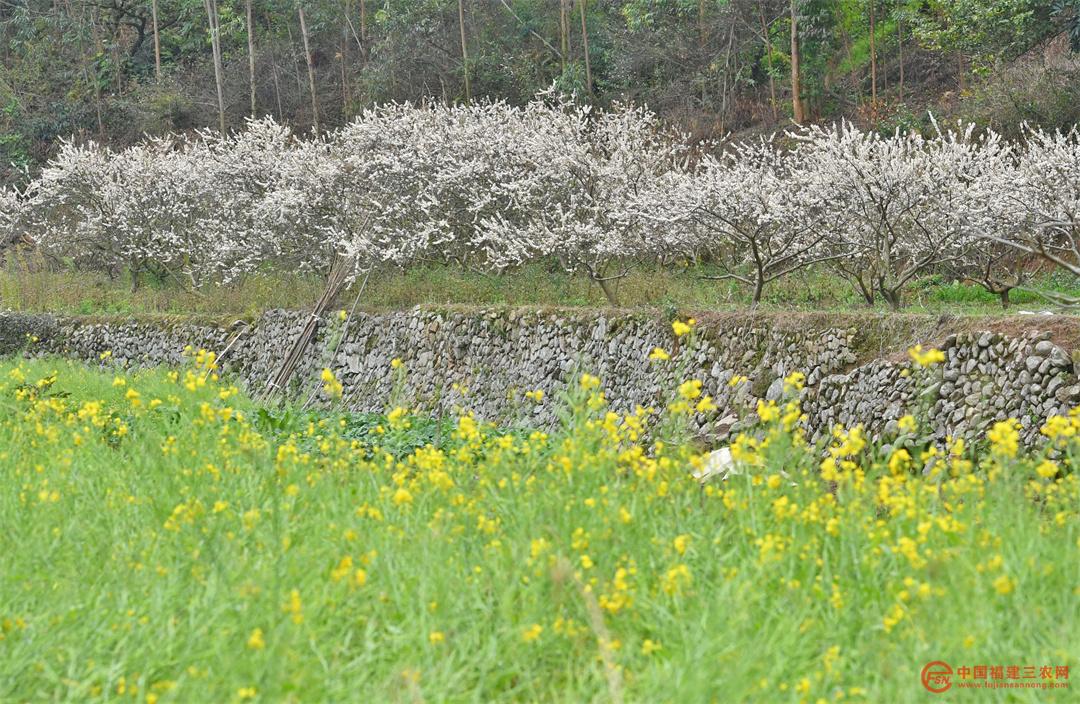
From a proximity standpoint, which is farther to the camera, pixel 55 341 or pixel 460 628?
pixel 55 341

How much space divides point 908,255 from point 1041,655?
10.9 metres

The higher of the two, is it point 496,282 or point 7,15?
point 7,15

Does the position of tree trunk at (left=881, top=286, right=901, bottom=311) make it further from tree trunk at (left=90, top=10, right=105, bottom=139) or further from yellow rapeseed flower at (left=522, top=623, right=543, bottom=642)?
tree trunk at (left=90, top=10, right=105, bottom=139)

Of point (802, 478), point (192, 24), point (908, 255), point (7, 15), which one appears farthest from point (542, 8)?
point (802, 478)

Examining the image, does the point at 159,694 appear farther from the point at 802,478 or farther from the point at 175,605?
the point at 802,478

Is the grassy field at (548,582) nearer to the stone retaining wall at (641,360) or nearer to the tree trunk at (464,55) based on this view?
the stone retaining wall at (641,360)

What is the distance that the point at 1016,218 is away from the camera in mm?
11555

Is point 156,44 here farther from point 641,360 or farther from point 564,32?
point 641,360

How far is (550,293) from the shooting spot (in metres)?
16.2

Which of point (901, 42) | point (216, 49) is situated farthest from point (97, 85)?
point (901, 42)

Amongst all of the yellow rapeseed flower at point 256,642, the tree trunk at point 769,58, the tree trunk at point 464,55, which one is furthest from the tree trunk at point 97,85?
the yellow rapeseed flower at point 256,642

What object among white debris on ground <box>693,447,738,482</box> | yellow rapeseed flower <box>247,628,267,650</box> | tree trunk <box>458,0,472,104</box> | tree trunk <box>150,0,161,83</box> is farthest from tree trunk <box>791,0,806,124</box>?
tree trunk <box>150,0,161,83</box>

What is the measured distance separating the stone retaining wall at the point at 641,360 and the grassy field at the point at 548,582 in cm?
86

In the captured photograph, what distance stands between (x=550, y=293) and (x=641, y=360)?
4.49m
